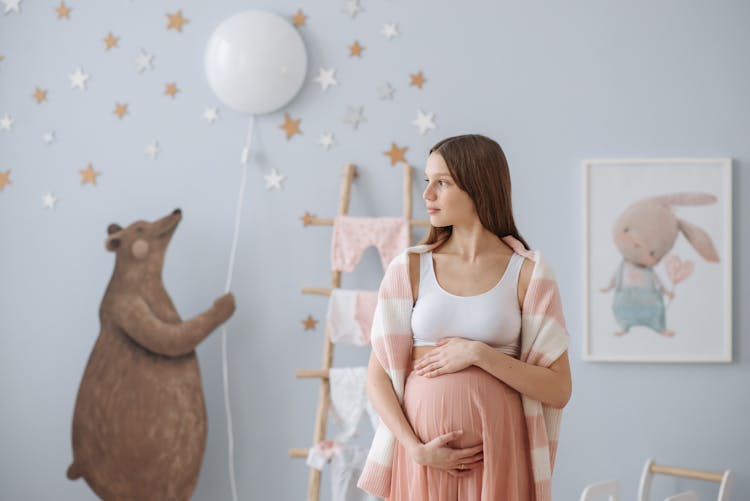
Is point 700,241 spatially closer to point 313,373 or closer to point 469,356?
point 313,373

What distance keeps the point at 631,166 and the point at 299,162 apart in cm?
106

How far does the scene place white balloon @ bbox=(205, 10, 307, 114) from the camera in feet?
8.71

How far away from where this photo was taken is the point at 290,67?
2686 millimetres

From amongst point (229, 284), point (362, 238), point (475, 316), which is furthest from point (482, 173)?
point (229, 284)

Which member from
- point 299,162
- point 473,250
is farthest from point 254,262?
point 473,250

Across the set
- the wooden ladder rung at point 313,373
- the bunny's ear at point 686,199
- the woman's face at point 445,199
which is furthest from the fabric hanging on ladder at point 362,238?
the woman's face at point 445,199

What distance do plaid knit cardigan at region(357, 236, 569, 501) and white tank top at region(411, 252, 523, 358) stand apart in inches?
0.9

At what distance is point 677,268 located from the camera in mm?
2639

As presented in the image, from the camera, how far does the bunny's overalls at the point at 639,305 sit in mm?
2641

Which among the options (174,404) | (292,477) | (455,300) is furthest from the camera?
(292,477)

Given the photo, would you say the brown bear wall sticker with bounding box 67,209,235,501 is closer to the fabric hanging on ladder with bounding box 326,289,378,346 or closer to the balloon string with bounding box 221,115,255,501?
the balloon string with bounding box 221,115,255,501

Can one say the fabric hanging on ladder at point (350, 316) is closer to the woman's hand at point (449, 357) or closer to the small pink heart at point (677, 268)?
the small pink heart at point (677, 268)

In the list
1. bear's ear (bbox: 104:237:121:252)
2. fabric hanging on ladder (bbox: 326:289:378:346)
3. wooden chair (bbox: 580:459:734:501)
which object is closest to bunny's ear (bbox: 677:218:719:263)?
wooden chair (bbox: 580:459:734:501)

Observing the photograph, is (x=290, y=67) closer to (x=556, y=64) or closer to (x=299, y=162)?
(x=299, y=162)
